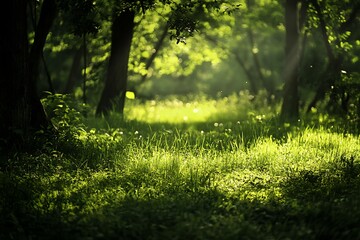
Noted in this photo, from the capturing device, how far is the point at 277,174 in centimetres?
735

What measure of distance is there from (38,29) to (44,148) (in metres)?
2.44

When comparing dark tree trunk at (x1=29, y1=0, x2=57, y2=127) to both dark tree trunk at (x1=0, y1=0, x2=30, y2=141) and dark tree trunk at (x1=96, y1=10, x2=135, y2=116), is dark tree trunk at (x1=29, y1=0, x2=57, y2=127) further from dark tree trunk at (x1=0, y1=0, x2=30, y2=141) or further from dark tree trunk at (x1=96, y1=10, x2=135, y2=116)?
dark tree trunk at (x1=96, y1=10, x2=135, y2=116)

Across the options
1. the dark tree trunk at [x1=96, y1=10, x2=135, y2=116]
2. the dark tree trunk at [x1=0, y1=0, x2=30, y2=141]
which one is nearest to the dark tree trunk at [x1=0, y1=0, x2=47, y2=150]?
the dark tree trunk at [x1=0, y1=0, x2=30, y2=141]

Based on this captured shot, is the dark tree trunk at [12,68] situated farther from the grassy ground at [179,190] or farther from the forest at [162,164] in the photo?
the grassy ground at [179,190]

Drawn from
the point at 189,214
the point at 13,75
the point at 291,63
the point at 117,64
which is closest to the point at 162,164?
the point at 189,214

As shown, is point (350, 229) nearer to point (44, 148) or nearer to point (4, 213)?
point (4, 213)

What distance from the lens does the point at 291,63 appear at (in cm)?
1298

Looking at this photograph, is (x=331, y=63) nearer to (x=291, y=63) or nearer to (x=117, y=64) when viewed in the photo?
(x=291, y=63)

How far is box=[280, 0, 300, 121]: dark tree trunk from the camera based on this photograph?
41.9 ft

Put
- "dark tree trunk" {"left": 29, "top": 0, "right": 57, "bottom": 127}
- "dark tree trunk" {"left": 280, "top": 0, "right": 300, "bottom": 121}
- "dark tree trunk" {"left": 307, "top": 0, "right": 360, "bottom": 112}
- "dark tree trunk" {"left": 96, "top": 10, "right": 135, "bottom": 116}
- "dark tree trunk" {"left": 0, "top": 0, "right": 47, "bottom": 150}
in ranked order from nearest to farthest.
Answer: "dark tree trunk" {"left": 0, "top": 0, "right": 47, "bottom": 150}
"dark tree trunk" {"left": 29, "top": 0, "right": 57, "bottom": 127}
"dark tree trunk" {"left": 307, "top": 0, "right": 360, "bottom": 112}
"dark tree trunk" {"left": 280, "top": 0, "right": 300, "bottom": 121}
"dark tree trunk" {"left": 96, "top": 10, "right": 135, "bottom": 116}

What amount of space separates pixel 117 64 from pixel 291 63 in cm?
490

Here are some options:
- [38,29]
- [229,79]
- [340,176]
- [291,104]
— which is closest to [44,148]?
[38,29]

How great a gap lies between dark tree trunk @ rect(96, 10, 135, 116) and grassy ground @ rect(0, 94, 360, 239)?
431 centimetres

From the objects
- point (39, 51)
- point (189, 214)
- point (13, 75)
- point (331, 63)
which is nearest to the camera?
point (189, 214)
